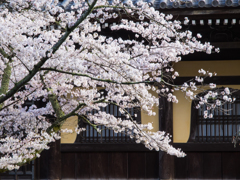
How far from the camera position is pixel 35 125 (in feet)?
20.0

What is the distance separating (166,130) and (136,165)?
1.16 meters

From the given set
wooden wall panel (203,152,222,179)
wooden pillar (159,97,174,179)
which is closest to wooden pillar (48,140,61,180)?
wooden pillar (159,97,174,179)

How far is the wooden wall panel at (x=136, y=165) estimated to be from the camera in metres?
7.84

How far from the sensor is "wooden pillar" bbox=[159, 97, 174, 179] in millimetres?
7477

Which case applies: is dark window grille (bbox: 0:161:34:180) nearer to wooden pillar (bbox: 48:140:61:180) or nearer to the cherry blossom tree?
wooden pillar (bbox: 48:140:61:180)

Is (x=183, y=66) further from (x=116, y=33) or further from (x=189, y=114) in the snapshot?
(x=116, y=33)

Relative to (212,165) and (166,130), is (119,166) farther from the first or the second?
(212,165)

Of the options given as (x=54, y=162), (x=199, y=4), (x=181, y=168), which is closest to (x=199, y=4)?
(x=199, y=4)

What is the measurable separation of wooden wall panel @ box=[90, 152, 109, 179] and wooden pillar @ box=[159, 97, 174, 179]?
1.35 metres

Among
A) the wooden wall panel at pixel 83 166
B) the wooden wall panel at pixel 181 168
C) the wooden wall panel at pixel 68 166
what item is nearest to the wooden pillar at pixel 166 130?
the wooden wall panel at pixel 181 168

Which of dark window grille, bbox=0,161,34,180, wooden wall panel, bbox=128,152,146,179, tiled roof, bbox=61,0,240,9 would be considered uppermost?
tiled roof, bbox=61,0,240,9

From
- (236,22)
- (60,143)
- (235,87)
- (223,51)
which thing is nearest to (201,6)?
(236,22)

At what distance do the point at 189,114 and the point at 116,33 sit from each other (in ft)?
8.53

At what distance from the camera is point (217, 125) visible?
7.75 meters
